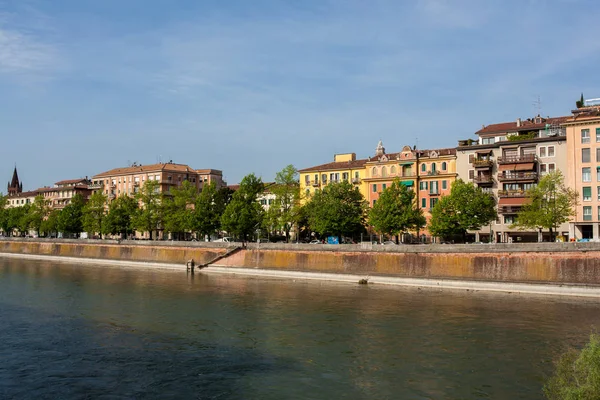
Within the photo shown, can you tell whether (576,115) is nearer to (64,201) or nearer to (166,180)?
(166,180)

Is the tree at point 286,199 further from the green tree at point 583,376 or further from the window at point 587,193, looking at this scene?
the green tree at point 583,376

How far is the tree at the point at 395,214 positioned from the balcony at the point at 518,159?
1394 centimetres

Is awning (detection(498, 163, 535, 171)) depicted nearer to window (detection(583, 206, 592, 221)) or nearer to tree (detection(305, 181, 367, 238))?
window (detection(583, 206, 592, 221))

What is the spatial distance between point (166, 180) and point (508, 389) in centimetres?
11551

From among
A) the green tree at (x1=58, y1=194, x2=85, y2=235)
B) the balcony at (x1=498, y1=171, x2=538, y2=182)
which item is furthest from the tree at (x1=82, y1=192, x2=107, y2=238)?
the balcony at (x1=498, y1=171, x2=538, y2=182)

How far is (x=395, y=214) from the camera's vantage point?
7750 centimetres

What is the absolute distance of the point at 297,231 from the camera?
97.0 metres

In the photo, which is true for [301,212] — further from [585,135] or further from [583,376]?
[583,376]

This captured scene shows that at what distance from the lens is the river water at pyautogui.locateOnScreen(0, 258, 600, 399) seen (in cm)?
2570

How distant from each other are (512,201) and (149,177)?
283ft

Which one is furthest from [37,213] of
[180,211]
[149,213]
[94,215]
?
[180,211]

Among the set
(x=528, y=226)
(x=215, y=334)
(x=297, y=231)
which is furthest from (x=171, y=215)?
(x=215, y=334)

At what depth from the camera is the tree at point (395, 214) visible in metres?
76.8

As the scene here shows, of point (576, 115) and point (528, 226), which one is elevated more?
point (576, 115)
